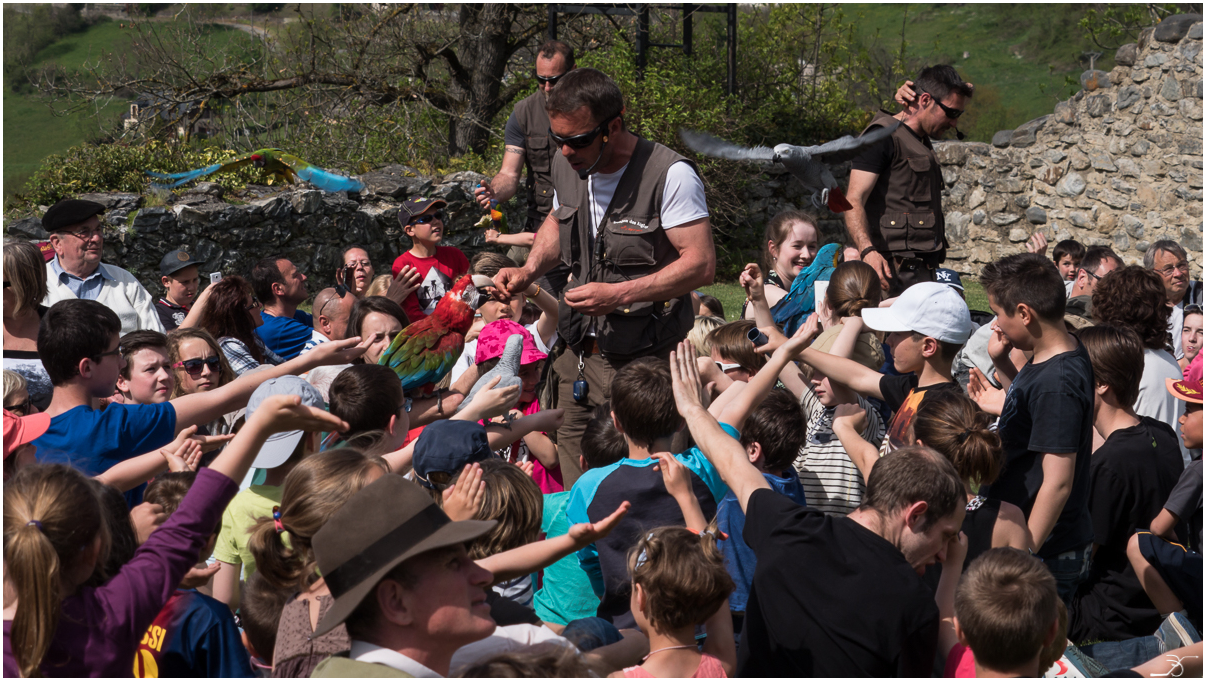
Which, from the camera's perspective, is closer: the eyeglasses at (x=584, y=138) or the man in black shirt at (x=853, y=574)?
the man in black shirt at (x=853, y=574)

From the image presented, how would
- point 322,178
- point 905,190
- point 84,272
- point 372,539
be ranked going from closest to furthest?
point 372,539
point 84,272
point 905,190
point 322,178

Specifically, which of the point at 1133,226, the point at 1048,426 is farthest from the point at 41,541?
the point at 1133,226

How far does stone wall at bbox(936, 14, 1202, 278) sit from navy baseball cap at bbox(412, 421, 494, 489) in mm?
12705

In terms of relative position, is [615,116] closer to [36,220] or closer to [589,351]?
[589,351]

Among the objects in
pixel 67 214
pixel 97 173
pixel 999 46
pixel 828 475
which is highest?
pixel 67 214

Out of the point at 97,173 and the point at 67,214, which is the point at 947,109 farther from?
the point at 97,173

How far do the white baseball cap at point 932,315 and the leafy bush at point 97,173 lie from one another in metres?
9.13

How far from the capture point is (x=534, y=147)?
635 centimetres

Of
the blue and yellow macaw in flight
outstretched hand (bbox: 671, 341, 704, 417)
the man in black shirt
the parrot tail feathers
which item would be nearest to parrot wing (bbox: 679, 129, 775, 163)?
the parrot tail feathers

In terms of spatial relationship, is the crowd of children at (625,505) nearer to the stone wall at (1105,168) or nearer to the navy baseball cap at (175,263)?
the navy baseball cap at (175,263)

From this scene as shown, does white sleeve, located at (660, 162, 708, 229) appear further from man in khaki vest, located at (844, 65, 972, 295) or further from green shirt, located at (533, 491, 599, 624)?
man in khaki vest, located at (844, 65, 972, 295)

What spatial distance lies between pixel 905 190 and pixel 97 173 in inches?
350

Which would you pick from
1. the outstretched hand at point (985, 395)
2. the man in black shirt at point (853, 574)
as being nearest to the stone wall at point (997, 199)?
the outstretched hand at point (985, 395)

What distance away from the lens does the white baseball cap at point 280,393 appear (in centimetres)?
299
